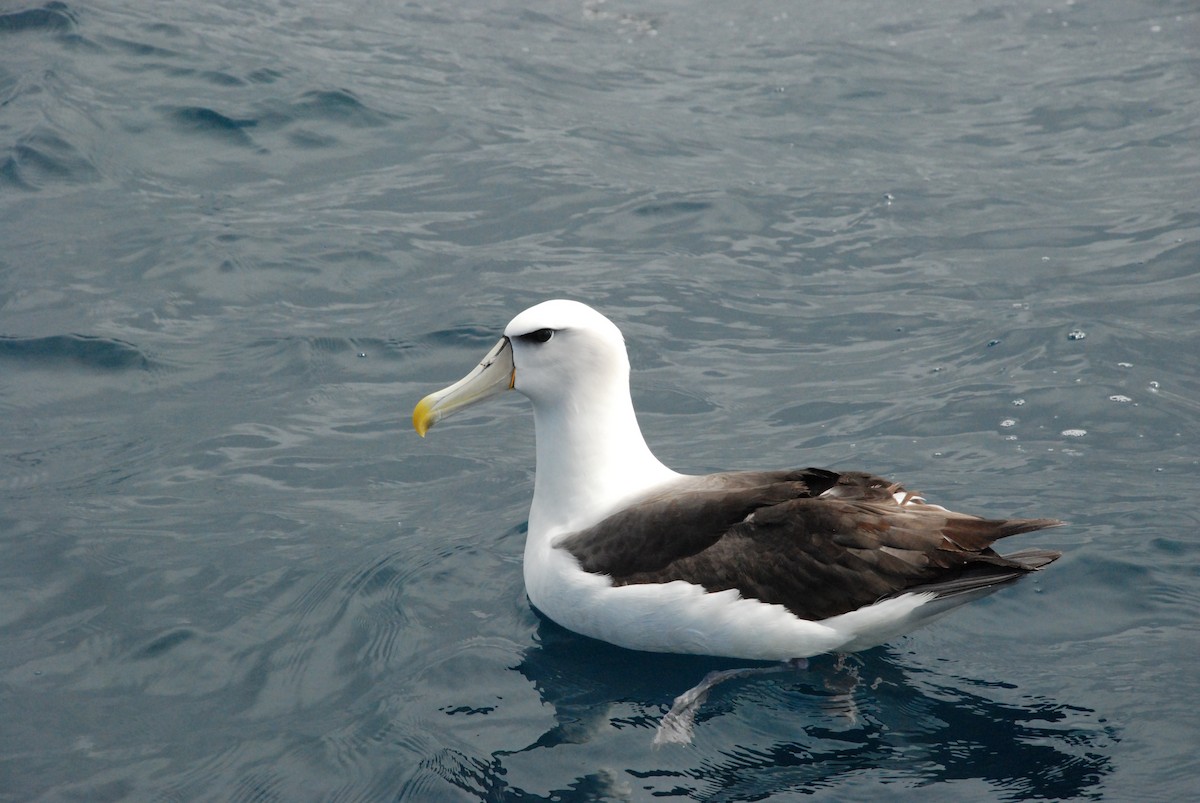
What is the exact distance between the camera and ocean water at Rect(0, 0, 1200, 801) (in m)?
5.87

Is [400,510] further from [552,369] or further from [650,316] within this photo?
[650,316]

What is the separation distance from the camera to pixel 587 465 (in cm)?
688

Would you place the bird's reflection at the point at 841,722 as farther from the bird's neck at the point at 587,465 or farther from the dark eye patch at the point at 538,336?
the dark eye patch at the point at 538,336

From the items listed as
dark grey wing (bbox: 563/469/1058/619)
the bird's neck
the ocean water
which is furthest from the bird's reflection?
the bird's neck

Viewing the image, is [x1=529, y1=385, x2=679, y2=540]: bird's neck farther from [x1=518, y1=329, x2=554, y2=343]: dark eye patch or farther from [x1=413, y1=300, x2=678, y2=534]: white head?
[x1=518, y1=329, x2=554, y2=343]: dark eye patch

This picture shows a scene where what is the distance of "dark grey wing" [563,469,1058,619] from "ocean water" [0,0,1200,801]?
510 mm

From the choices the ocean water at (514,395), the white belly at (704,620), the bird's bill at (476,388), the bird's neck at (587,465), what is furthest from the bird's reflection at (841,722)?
the bird's bill at (476,388)

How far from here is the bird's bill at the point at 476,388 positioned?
6.99 metres

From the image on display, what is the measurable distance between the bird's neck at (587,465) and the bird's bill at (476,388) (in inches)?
12.0

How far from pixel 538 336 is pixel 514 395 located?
10.3ft

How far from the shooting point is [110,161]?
1186 cm

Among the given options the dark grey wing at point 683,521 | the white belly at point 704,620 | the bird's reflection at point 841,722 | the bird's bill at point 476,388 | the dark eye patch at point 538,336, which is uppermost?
the dark eye patch at point 538,336

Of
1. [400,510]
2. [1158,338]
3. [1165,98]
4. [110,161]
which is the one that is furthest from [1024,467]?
[110,161]

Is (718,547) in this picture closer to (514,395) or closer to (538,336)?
(538,336)
